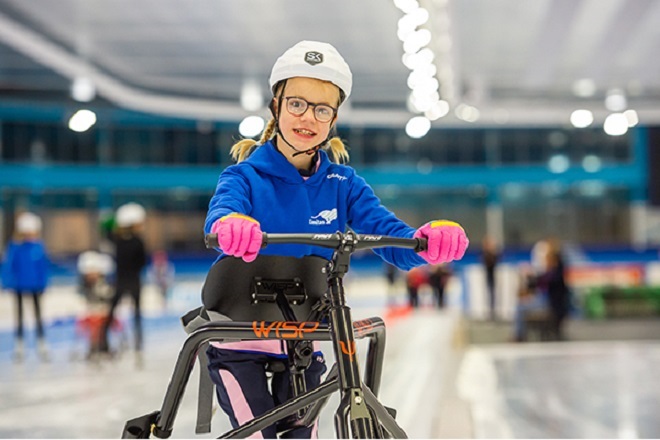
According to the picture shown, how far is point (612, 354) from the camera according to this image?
1063 cm

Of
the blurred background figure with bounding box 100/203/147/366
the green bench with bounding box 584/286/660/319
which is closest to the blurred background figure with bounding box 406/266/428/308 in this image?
the green bench with bounding box 584/286/660/319

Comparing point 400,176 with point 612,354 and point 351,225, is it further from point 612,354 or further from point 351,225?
point 351,225

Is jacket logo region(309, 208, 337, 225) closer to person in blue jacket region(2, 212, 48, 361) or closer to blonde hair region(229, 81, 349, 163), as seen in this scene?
blonde hair region(229, 81, 349, 163)

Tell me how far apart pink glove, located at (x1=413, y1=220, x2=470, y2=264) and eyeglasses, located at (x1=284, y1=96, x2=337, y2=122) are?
0.33m

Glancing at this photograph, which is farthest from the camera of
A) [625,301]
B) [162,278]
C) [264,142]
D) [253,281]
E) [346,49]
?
[162,278]

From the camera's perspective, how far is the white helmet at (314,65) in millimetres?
1743

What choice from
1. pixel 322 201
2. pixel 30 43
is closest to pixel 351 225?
pixel 322 201

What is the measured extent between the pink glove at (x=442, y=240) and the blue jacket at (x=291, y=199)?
94 millimetres

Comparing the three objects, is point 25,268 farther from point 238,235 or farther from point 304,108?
point 238,235

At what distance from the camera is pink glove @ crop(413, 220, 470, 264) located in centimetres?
162

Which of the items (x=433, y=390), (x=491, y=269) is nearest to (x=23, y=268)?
(x=433, y=390)

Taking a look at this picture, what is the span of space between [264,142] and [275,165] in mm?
193

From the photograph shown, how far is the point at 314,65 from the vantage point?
1742 mm

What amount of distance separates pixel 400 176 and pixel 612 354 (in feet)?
54.7
